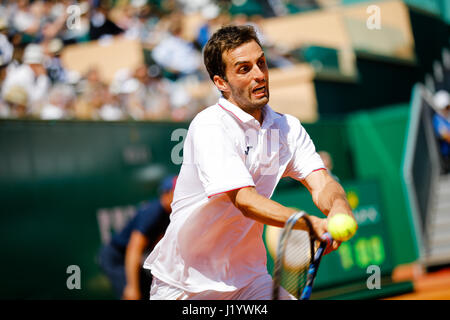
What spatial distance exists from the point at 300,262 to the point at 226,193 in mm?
527

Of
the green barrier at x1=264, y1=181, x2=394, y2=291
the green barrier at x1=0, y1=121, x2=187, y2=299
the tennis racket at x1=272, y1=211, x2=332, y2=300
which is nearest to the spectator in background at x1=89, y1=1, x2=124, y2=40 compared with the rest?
the green barrier at x1=0, y1=121, x2=187, y2=299

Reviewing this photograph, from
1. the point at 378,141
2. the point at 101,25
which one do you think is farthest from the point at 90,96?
the point at 378,141

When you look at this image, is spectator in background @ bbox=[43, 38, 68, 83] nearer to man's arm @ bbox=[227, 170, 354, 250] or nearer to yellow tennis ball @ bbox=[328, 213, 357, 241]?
man's arm @ bbox=[227, 170, 354, 250]

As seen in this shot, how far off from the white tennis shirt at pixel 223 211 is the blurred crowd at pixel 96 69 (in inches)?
143

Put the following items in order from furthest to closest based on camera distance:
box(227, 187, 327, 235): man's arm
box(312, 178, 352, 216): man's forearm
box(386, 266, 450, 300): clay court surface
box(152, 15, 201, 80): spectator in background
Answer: box(152, 15, 201, 80): spectator in background → box(386, 266, 450, 300): clay court surface → box(312, 178, 352, 216): man's forearm → box(227, 187, 327, 235): man's arm

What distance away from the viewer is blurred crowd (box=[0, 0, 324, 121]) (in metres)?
7.18

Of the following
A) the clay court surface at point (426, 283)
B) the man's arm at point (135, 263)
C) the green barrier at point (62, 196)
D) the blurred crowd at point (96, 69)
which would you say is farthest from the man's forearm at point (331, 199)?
the clay court surface at point (426, 283)

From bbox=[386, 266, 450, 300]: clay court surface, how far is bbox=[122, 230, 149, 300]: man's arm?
11.9ft

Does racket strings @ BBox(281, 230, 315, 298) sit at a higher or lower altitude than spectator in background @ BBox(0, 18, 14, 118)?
lower

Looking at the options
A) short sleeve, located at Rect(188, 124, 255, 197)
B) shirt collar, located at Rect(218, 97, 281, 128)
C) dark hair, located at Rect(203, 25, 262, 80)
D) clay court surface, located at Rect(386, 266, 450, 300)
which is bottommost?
clay court surface, located at Rect(386, 266, 450, 300)

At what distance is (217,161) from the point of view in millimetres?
2461

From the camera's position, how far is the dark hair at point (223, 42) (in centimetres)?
265

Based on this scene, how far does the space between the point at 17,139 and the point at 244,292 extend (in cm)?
359

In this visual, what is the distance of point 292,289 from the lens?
9.29 feet
